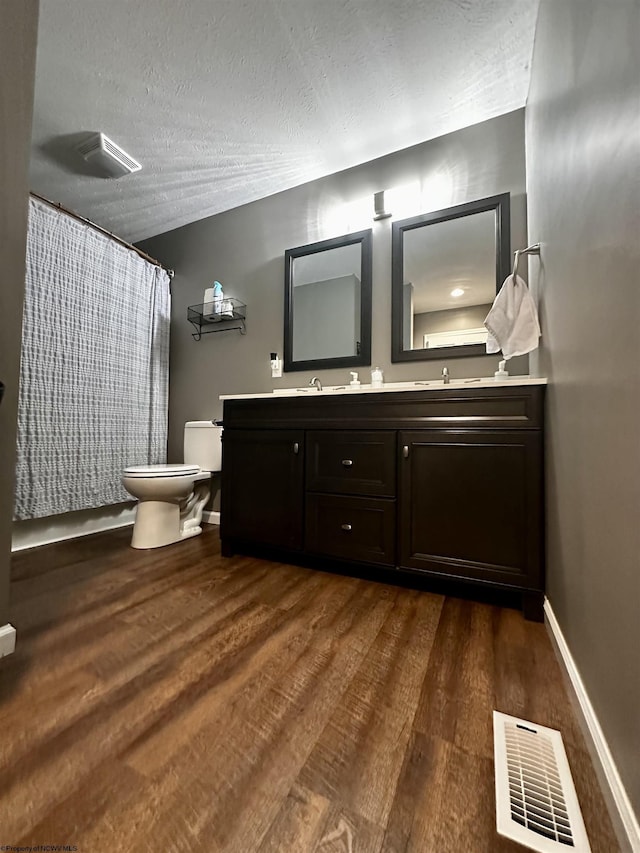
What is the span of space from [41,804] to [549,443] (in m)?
1.52

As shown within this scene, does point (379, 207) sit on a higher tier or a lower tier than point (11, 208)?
higher

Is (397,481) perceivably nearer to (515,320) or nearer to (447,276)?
(515,320)

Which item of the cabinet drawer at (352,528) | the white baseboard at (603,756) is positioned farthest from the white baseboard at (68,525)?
the white baseboard at (603,756)

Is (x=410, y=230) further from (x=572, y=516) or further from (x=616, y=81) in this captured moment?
(x=572, y=516)

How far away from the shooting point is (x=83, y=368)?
209 cm

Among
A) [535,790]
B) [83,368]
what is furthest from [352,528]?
[83,368]

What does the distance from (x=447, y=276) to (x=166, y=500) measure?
2.04 meters

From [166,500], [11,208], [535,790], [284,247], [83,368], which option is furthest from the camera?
[284,247]

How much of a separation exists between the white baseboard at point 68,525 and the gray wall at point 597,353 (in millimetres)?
2357

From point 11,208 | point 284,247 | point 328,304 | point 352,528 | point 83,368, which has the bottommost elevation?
point 352,528

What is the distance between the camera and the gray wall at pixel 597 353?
0.55 m

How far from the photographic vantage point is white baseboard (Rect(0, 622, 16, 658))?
0.96 metres

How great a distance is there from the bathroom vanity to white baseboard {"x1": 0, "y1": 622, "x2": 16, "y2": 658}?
0.87m

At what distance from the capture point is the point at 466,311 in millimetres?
1785
